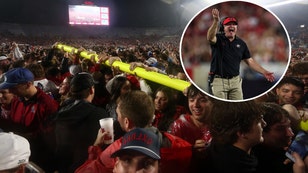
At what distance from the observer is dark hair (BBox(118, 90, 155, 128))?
3.70 ft

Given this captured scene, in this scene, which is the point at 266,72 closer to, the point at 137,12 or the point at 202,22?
the point at 202,22

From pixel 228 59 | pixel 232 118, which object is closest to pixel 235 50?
pixel 228 59

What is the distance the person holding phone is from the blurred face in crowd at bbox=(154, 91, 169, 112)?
22.6 inches

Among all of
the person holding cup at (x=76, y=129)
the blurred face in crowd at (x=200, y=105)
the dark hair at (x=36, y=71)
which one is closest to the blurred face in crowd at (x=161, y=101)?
the person holding cup at (x=76, y=129)

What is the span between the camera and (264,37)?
0.80 metres

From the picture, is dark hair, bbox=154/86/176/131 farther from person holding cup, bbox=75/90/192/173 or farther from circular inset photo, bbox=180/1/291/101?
circular inset photo, bbox=180/1/291/101

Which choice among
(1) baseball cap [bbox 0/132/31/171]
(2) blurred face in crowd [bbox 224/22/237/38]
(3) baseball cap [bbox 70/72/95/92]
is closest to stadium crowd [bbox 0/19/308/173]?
(3) baseball cap [bbox 70/72/95/92]

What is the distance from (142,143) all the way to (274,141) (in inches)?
20.5

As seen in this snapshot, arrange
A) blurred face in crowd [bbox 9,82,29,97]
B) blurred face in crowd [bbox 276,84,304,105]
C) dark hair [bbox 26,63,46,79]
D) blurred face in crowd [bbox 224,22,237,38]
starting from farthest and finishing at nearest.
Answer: dark hair [bbox 26,63,46,79] → blurred face in crowd [bbox 9,82,29,97] → blurred face in crowd [bbox 276,84,304,105] → blurred face in crowd [bbox 224,22,237,38]

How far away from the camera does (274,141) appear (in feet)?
3.74

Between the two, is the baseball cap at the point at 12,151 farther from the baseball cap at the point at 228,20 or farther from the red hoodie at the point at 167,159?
the baseball cap at the point at 228,20

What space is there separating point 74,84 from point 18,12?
25.9ft

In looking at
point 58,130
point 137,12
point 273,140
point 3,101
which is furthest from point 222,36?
point 137,12

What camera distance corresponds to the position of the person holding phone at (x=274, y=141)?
1.13m
